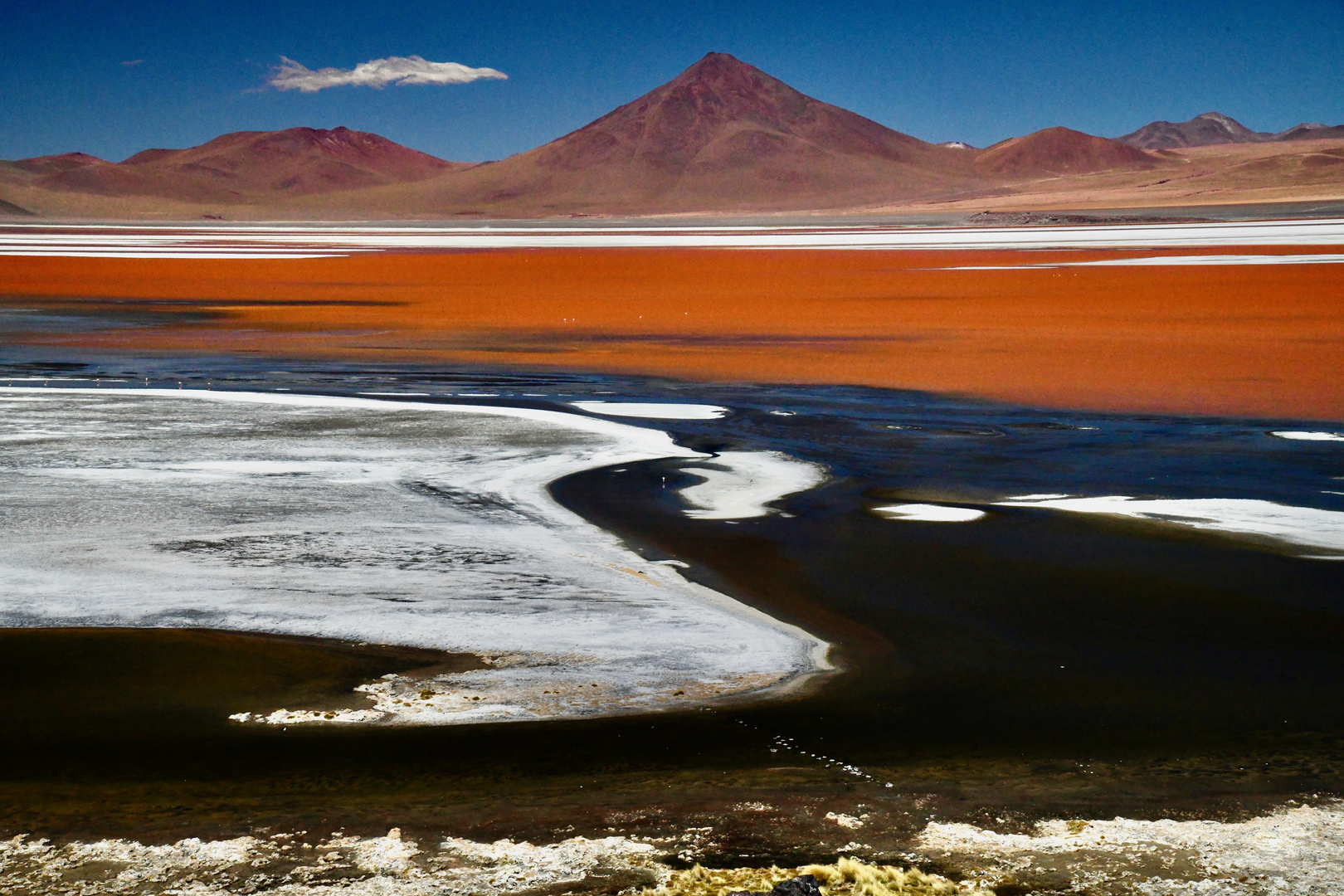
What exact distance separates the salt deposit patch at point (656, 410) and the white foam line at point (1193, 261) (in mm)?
21903

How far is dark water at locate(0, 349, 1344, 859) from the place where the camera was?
13.0ft

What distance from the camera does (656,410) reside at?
1145 cm

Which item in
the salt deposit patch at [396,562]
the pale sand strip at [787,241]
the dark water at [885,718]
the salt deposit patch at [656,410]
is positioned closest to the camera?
the dark water at [885,718]

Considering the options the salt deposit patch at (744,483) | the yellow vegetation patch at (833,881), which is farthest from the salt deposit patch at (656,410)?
the yellow vegetation patch at (833,881)

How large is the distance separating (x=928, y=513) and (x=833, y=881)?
4.34m

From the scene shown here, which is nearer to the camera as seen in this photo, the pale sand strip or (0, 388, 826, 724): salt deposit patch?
(0, 388, 826, 724): salt deposit patch

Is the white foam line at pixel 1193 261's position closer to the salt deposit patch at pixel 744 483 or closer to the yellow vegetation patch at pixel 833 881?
the salt deposit patch at pixel 744 483

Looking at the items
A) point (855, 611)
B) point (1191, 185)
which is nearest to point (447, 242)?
point (855, 611)

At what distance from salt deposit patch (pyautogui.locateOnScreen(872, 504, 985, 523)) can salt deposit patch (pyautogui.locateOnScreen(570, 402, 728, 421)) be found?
342 cm

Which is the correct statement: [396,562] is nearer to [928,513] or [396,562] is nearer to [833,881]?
[928,513]

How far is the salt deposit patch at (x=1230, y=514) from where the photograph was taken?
A: 6.97 m

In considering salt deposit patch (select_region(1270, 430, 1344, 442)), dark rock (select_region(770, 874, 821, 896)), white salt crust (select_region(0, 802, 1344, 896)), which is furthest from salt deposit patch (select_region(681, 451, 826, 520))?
dark rock (select_region(770, 874, 821, 896))

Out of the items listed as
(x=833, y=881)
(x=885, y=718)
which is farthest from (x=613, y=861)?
(x=885, y=718)

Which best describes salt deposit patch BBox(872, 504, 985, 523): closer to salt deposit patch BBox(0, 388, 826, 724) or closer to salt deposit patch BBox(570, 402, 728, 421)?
salt deposit patch BBox(0, 388, 826, 724)
